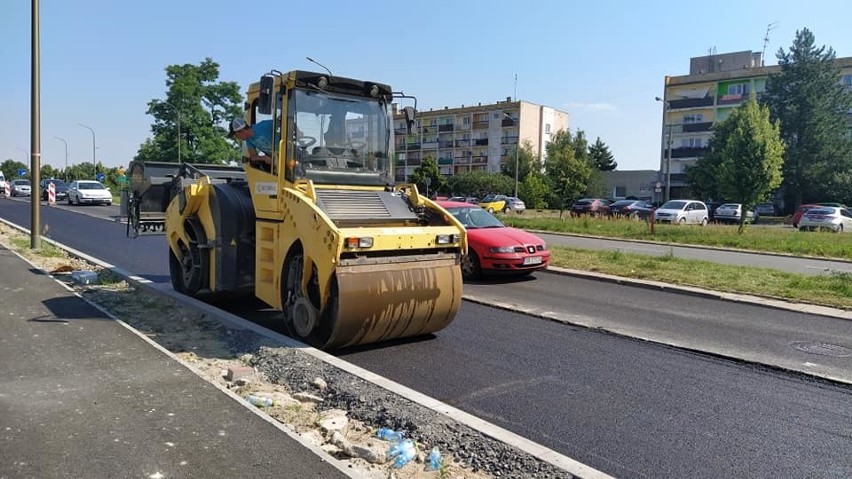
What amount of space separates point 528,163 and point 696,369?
69858 millimetres

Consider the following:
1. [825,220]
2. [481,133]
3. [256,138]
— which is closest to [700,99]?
[481,133]

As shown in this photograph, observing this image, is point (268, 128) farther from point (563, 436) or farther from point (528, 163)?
point (528, 163)

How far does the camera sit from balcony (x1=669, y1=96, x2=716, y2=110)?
71.4 m

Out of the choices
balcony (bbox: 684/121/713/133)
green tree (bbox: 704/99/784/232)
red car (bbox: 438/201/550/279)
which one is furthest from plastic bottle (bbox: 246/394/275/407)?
balcony (bbox: 684/121/713/133)

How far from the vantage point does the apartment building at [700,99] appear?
6931cm

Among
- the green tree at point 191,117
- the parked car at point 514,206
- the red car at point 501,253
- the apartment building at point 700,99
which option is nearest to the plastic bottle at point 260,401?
the red car at point 501,253

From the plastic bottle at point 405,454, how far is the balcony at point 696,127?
7435 cm

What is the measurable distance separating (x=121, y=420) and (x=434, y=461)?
226cm

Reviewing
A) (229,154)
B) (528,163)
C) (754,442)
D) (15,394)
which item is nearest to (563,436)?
(754,442)

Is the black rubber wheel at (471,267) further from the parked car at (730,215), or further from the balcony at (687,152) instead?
the balcony at (687,152)

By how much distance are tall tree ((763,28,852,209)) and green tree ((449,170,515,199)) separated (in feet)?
84.7

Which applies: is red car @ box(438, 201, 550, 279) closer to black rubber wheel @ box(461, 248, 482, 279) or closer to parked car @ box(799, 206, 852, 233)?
black rubber wheel @ box(461, 248, 482, 279)

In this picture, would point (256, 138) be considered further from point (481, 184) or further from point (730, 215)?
point (481, 184)

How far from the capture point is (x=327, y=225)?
→ 246 inches
